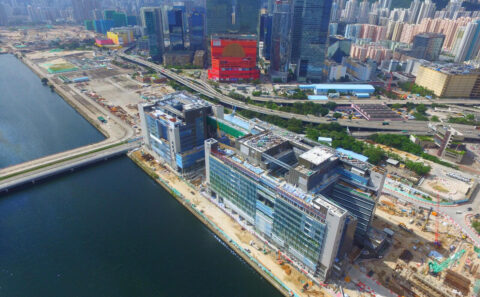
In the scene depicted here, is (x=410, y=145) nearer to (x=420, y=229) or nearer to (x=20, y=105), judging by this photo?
(x=420, y=229)

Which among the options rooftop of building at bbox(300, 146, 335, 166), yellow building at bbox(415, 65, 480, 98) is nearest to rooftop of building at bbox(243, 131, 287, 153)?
rooftop of building at bbox(300, 146, 335, 166)

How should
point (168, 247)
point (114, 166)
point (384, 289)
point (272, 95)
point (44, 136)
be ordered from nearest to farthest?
point (384, 289), point (168, 247), point (114, 166), point (44, 136), point (272, 95)

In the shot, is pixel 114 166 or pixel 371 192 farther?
pixel 114 166

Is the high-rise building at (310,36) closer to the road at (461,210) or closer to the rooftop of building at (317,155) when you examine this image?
the road at (461,210)

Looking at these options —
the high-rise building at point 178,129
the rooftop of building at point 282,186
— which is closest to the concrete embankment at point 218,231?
the high-rise building at point 178,129

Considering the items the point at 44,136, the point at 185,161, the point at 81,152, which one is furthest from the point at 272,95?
the point at 44,136

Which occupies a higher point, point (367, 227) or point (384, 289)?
point (367, 227)
